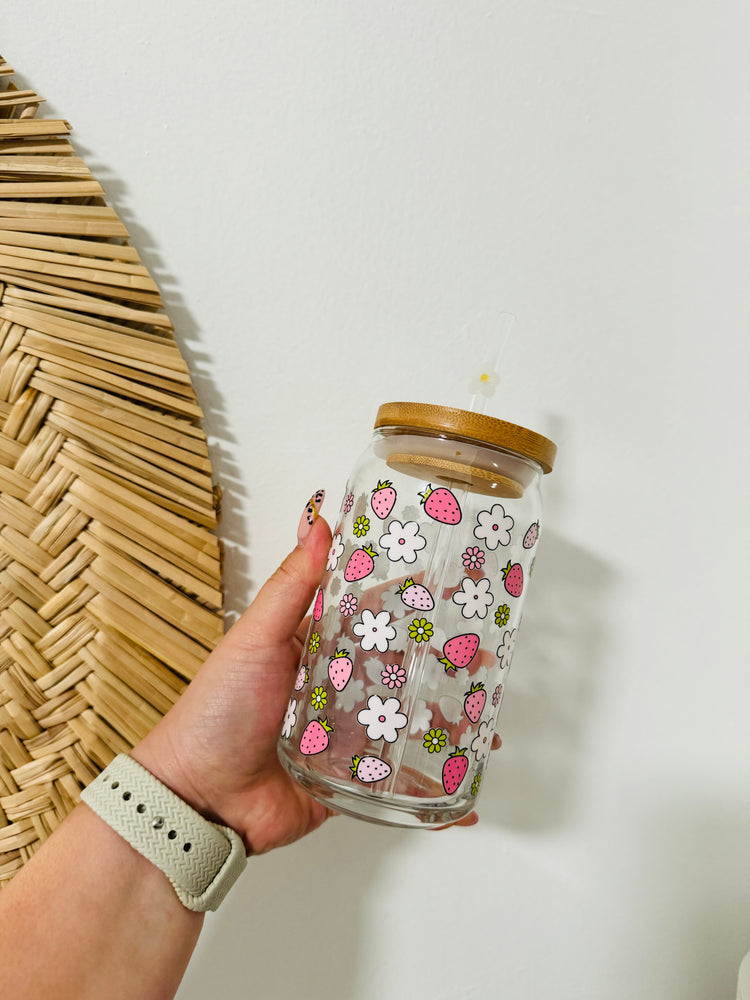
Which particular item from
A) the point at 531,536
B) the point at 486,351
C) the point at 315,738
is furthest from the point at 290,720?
the point at 486,351

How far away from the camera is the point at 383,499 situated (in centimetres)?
60

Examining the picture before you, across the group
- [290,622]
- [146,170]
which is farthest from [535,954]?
[146,170]

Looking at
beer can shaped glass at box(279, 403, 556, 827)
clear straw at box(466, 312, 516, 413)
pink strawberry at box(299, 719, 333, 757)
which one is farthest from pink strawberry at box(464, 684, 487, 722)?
clear straw at box(466, 312, 516, 413)

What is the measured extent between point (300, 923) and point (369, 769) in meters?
0.33

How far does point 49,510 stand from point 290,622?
0.76ft

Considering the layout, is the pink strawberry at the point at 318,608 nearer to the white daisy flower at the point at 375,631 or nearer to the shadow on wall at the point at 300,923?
the white daisy flower at the point at 375,631

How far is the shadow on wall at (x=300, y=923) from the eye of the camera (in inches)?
30.6

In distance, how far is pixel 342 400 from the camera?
769 mm

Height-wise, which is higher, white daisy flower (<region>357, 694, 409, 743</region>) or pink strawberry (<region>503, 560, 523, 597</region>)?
pink strawberry (<region>503, 560, 523, 597</region>)

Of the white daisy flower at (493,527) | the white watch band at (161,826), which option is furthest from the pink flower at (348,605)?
the white watch band at (161,826)

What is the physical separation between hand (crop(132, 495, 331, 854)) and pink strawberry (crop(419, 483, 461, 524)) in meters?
0.12

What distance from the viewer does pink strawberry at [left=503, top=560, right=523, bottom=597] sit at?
0.60 metres

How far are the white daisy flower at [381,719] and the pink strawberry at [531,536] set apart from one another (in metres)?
0.16

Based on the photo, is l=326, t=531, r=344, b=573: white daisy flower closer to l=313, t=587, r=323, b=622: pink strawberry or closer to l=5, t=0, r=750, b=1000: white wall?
l=313, t=587, r=323, b=622: pink strawberry
